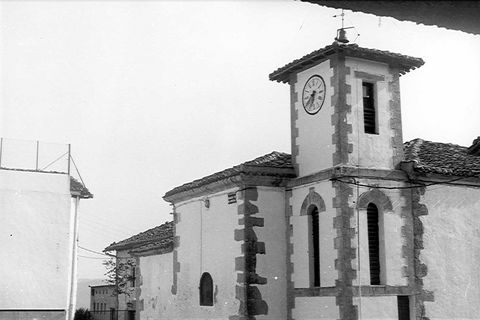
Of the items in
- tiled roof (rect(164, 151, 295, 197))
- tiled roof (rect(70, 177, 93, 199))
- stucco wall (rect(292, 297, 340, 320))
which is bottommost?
stucco wall (rect(292, 297, 340, 320))

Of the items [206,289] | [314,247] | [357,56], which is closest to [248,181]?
[314,247]

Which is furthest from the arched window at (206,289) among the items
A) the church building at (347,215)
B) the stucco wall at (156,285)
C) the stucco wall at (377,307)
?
the stucco wall at (377,307)

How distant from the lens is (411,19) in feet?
8.09

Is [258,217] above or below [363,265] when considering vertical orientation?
above

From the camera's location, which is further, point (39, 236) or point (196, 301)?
point (39, 236)

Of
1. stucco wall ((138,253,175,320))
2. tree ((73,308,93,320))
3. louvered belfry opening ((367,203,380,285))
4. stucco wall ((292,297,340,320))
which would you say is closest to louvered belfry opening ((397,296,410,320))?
louvered belfry opening ((367,203,380,285))

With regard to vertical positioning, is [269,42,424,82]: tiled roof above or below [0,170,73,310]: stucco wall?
above

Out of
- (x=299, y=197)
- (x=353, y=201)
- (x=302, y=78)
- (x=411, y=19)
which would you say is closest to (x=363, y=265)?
(x=353, y=201)

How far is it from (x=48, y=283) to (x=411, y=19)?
2275cm

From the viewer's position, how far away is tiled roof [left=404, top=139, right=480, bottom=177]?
50.0ft

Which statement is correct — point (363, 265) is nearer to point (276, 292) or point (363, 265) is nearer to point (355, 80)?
point (276, 292)

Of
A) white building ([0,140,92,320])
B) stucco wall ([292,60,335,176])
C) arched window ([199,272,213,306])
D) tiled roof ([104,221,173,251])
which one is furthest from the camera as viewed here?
white building ([0,140,92,320])

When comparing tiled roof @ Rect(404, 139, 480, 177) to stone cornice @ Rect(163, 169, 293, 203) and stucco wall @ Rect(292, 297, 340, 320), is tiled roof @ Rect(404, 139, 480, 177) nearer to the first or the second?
stone cornice @ Rect(163, 169, 293, 203)

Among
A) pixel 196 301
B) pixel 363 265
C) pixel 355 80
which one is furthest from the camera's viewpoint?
pixel 196 301
